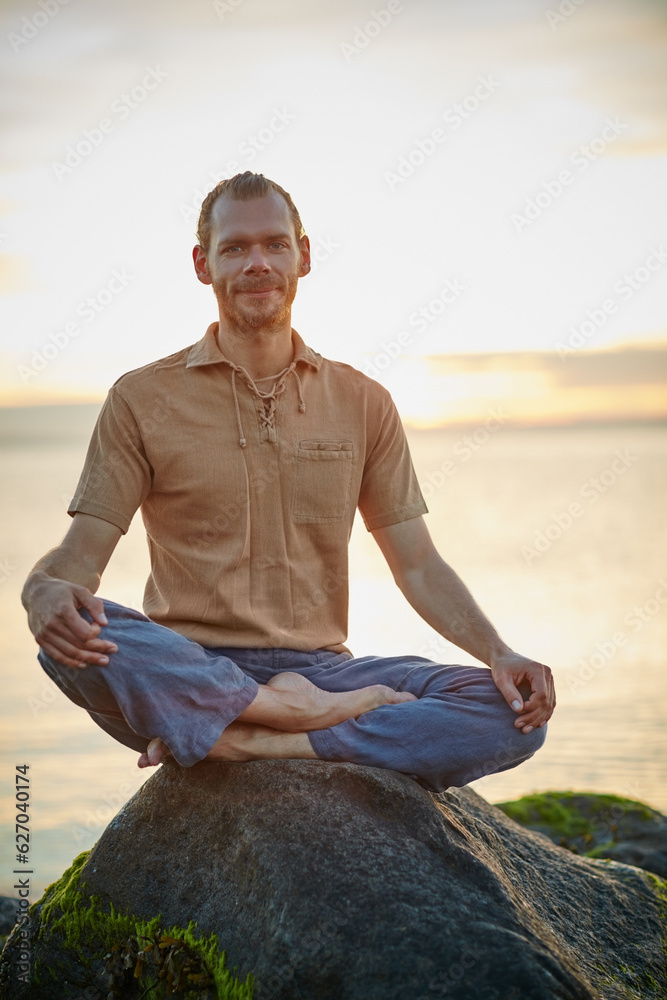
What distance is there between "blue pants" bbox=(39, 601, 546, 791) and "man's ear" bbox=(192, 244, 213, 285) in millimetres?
1514

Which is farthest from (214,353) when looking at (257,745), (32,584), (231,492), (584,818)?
(584,818)

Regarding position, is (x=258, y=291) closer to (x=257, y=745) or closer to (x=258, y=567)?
(x=258, y=567)

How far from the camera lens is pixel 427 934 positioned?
313 cm

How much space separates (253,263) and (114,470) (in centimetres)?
98

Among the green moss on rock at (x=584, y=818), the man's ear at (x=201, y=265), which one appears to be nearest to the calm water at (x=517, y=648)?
the green moss on rock at (x=584, y=818)

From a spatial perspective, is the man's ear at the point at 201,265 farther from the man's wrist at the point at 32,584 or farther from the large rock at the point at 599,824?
the large rock at the point at 599,824

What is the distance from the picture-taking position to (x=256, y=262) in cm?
420

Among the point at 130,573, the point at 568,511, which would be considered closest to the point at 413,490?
the point at 130,573

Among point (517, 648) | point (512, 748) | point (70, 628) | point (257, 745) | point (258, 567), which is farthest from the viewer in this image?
point (517, 648)

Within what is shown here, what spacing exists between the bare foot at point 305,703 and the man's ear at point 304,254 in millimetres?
1690

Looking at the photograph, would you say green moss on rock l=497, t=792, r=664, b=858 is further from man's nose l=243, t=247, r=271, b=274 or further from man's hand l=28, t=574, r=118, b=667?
man's nose l=243, t=247, r=271, b=274

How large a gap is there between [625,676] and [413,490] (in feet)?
25.8

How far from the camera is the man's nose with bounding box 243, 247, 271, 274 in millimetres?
4195

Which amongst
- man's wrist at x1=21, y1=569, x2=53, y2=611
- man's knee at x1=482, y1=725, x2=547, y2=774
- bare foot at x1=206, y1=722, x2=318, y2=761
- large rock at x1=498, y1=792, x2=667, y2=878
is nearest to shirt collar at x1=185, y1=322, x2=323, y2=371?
man's wrist at x1=21, y1=569, x2=53, y2=611
